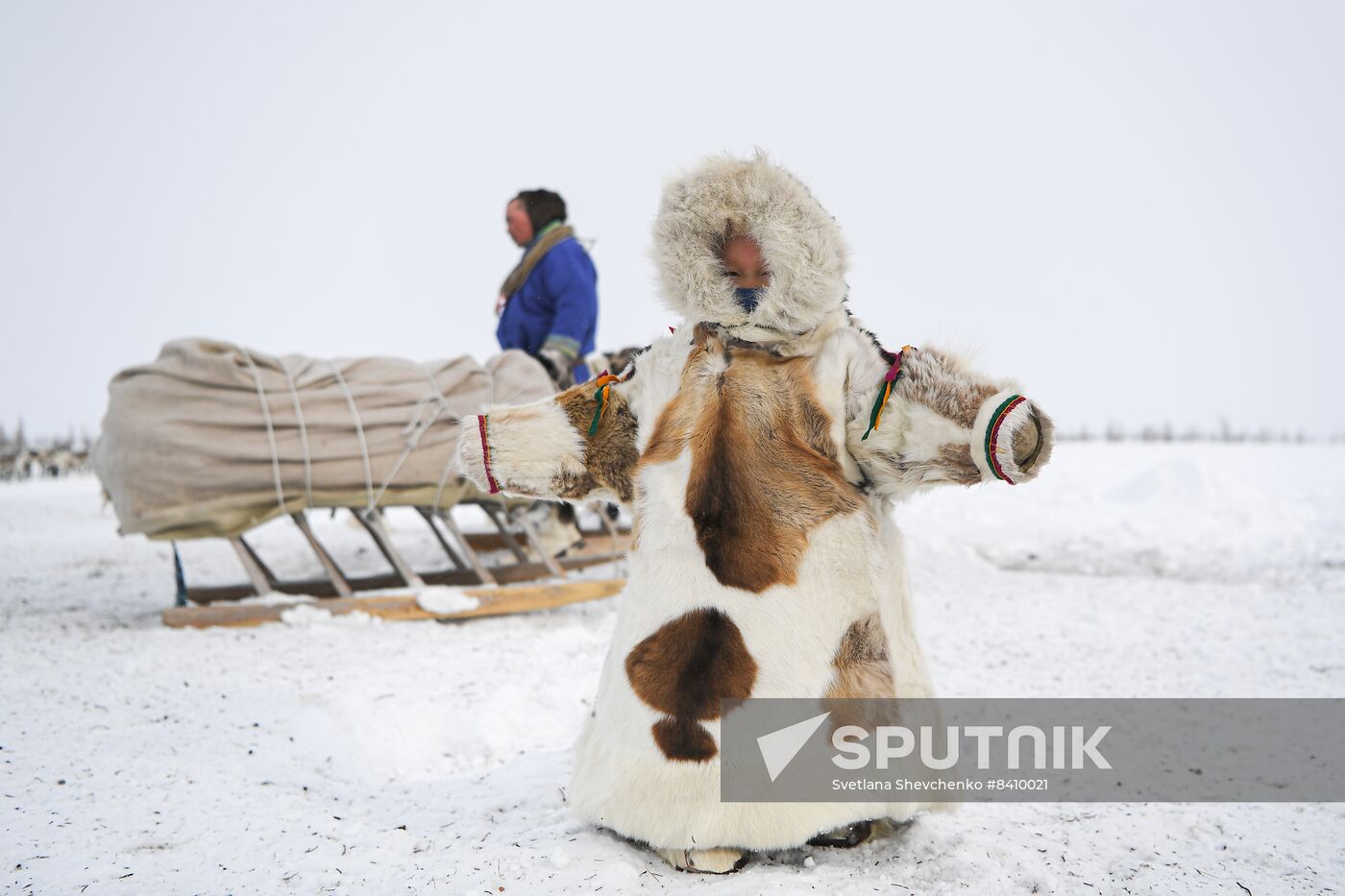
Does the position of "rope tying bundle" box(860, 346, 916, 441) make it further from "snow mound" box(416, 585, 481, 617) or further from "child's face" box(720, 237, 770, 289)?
"snow mound" box(416, 585, 481, 617)

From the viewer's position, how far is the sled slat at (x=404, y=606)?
12.9 ft

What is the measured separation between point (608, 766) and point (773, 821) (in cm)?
36

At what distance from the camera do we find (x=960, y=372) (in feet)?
6.12

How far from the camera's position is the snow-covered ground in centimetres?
171

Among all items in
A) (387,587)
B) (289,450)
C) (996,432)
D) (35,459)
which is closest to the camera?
(996,432)

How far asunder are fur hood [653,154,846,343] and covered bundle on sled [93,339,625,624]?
2.37 metres

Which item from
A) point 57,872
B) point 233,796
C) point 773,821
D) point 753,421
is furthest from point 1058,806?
point 57,872

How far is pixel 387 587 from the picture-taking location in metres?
4.76

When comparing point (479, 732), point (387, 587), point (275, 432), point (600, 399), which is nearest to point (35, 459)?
point (387, 587)

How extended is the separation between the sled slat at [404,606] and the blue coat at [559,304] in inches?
48.5

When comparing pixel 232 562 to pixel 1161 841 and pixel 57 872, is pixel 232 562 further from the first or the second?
pixel 1161 841

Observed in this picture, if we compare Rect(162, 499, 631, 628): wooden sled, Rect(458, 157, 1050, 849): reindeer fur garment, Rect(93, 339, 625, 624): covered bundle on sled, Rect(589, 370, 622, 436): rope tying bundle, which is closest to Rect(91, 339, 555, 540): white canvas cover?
Rect(93, 339, 625, 624): covered bundle on sled

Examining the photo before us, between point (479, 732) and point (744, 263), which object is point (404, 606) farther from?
point (744, 263)

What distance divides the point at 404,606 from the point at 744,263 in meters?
2.94
